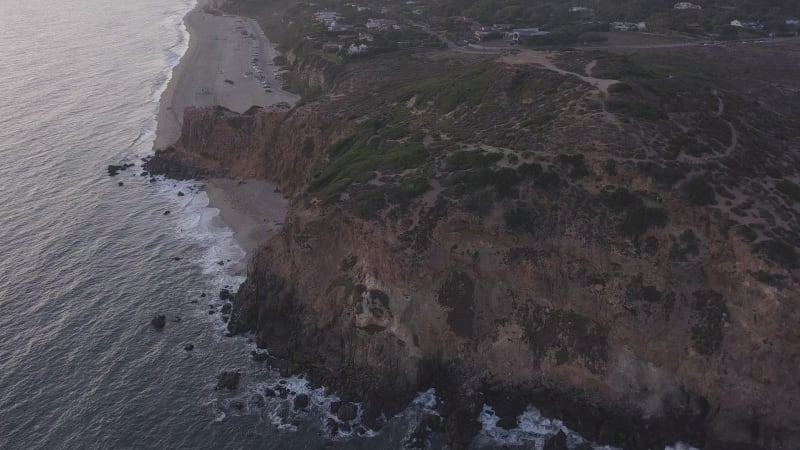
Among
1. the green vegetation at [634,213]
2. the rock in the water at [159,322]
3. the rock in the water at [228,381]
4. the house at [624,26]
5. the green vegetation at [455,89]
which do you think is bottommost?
the rock in the water at [228,381]

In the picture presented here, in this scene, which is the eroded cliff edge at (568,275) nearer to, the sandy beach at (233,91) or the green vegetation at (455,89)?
the green vegetation at (455,89)

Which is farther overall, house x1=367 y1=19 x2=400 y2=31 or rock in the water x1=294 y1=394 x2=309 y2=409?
house x1=367 y1=19 x2=400 y2=31

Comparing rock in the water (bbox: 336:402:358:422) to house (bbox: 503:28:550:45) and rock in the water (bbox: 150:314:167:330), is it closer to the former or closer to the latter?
rock in the water (bbox: 150:314:167:330)

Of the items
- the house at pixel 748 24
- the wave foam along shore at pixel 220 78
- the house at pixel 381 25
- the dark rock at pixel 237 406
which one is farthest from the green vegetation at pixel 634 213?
the house at pixel 748 24

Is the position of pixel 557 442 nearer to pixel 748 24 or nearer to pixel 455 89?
pixel 455 89

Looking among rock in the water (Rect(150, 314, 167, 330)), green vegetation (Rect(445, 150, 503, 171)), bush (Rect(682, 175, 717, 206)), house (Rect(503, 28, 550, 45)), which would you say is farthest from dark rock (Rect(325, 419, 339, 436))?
house (Rect(503, 28, 550, 45))

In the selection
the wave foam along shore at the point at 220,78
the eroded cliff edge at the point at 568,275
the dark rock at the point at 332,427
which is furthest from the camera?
the wave foam along shore at the point at 220,78
